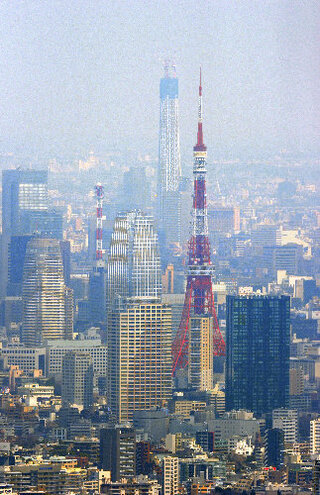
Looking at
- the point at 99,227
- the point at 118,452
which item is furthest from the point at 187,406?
the point at 99,227

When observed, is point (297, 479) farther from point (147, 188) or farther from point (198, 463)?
point (147, 188)

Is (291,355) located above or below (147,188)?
below

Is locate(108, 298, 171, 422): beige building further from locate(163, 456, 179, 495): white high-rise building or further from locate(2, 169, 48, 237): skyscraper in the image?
locate(163, 456, 179, 495): white high-rise building

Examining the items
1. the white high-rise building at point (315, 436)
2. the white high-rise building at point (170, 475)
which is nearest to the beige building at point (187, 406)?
the white high-rise building at point (315, 436)

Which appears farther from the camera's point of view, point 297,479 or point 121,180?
point 121,180

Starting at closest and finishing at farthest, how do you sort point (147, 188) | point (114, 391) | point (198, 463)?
point (198, 463), point (114, 391), point (147, 188)

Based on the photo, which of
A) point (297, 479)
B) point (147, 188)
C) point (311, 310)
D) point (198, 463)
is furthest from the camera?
point (147, 188)

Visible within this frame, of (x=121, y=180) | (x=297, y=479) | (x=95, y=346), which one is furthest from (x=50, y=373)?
(x=297, y=479)

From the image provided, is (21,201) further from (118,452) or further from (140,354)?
(118,452)
